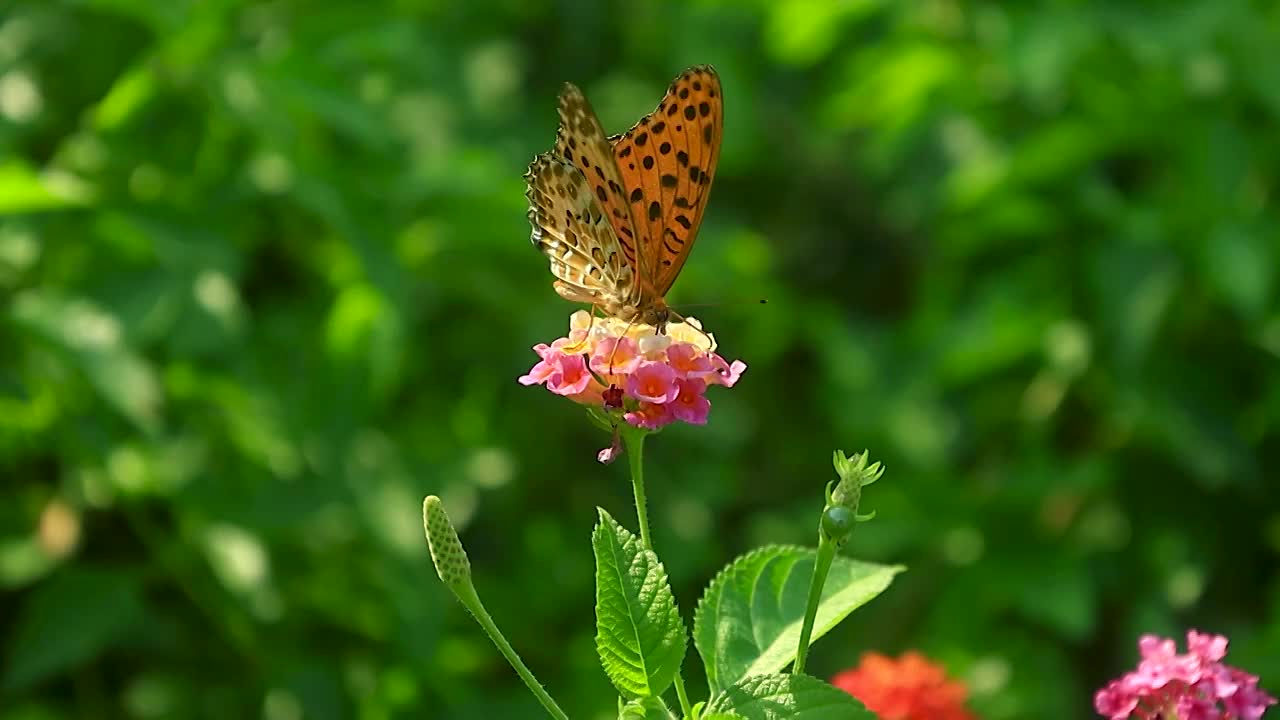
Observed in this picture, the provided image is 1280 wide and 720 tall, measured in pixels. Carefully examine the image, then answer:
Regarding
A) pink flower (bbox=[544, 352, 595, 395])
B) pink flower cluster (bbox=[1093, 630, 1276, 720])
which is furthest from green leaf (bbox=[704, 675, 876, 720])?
pink flower (bbox=[544, 352, 595, 395])

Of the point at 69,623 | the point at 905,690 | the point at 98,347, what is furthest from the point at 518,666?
the point at 69,623

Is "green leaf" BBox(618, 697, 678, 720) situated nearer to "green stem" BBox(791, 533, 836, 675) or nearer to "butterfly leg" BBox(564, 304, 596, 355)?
"green stem" BBox(791, 533, 836, 675)

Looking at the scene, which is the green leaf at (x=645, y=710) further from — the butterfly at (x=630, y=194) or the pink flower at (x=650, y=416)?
the butterfly at (x=630, y=194)

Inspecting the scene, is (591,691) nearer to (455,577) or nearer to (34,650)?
(34,650)

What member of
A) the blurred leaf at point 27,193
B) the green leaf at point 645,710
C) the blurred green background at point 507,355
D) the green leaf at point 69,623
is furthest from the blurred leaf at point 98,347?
the green leaf at point 645,710

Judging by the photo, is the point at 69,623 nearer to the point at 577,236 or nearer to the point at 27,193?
the point at 27,193

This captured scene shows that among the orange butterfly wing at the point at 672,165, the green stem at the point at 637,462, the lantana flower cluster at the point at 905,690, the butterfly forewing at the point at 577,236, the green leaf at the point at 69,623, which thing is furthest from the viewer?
the green leaf at the point at 69,623

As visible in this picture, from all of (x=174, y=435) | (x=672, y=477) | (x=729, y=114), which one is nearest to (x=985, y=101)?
(x=729, y=114)
